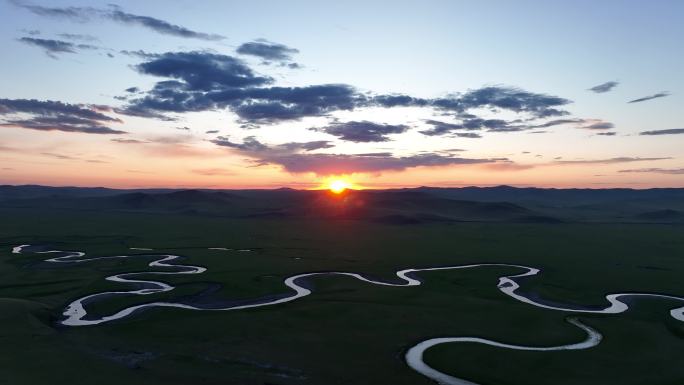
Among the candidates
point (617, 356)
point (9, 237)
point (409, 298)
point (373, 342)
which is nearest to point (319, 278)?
point (409, 298)

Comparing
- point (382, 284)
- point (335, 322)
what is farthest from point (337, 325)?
point (382, 284)

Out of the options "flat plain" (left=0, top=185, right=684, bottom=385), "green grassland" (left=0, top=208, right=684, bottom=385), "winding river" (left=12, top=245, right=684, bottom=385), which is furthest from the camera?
"winding river" (left=12, top=245, right=684, bottom=385)

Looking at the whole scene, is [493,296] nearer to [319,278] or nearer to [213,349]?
[319,278]

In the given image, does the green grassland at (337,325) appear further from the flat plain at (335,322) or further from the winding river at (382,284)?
the winding river at (382,284)

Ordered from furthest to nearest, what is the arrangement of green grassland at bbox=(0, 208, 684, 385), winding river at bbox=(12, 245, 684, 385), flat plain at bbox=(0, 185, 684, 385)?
winding river at bbox=(12, 245, 684, 385), flat plain at bbox=(0, 185, 684, 385), green grassland at bbox=(0, 208, 684, 385)

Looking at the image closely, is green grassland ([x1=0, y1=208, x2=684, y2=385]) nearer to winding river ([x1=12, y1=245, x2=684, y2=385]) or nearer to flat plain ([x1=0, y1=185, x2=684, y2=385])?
flat plain ([x1=0, y1=185, x2=684, y2=385])

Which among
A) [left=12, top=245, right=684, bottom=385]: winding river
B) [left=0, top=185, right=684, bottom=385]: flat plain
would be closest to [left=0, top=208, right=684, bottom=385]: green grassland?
[left=0, top=185, right=684, bottom=385]: flat plain

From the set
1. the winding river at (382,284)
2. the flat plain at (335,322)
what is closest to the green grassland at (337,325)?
the flat plain at (335,322)

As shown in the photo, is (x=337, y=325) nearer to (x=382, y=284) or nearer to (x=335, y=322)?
(x=335, y=322)
